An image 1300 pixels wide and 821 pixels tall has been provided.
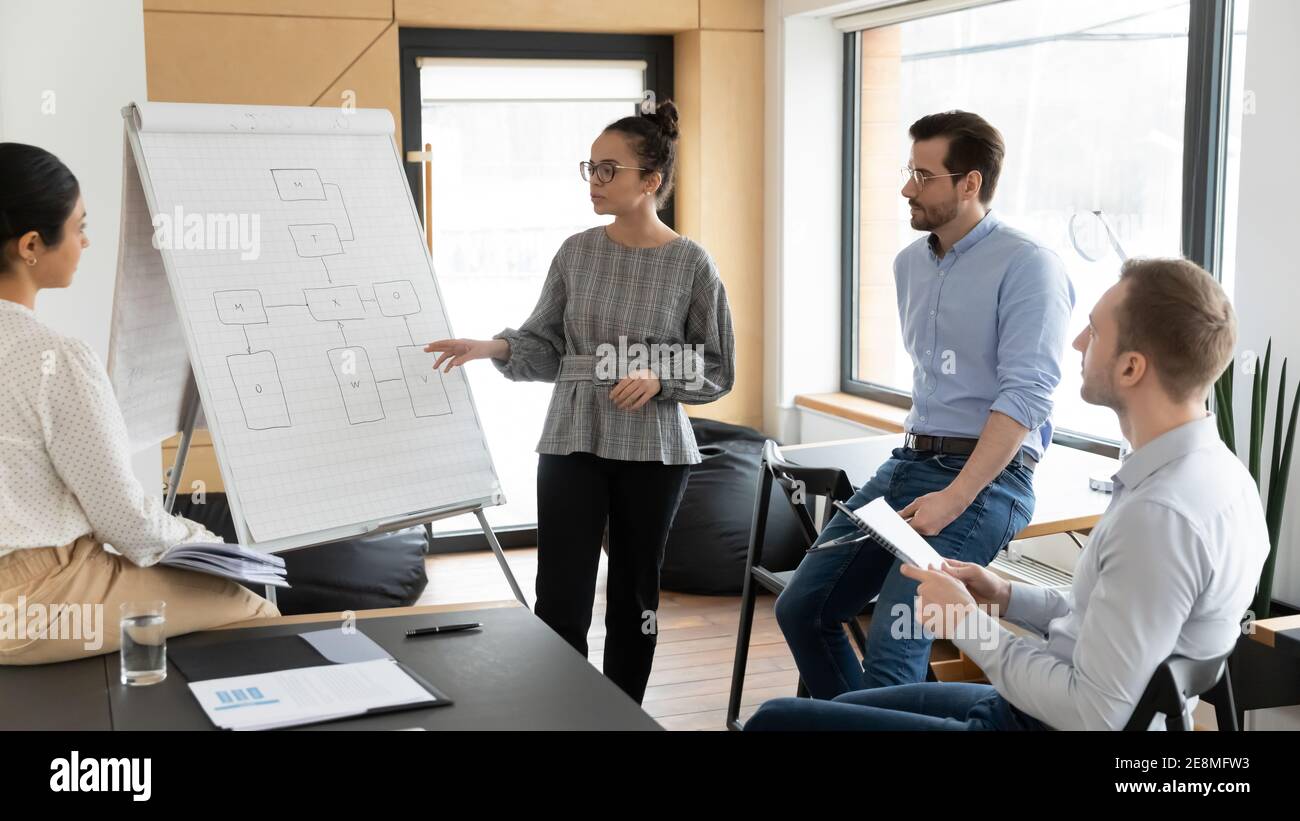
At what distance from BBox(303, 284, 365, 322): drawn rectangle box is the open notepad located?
4.32 ft

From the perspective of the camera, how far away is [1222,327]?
1.58 meters

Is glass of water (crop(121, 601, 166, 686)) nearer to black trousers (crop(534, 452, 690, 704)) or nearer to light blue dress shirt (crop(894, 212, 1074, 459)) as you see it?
black trousers (crop(534, 452, 690, 704))

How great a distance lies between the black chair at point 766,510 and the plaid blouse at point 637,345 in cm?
23

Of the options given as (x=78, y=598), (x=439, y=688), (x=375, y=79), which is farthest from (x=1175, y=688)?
(x=375, y=79)

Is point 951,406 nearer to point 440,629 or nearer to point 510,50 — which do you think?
point 440,629

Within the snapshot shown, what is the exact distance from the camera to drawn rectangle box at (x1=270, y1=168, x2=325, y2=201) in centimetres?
278

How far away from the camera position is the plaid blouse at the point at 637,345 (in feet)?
9.02

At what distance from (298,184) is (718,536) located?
7.10 feet

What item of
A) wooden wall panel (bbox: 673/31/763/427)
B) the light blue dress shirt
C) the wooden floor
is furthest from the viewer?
wooden wall panel (bbox: 673/31/763/427)

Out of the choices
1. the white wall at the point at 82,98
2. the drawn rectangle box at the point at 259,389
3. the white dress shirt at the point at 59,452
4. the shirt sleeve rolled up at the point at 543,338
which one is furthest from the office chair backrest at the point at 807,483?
the white wall at the point at 82,98

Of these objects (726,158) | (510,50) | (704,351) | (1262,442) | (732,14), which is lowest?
(1262,442)

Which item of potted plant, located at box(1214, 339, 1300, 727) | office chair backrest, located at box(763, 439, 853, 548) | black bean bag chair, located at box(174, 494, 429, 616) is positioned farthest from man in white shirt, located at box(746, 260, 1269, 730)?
black bean bag chair, located at box(174, 494, 429, 616)

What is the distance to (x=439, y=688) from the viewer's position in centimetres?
167

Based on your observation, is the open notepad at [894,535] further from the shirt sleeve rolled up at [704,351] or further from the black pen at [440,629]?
the shirt sleeve rolled up at [704,351]
